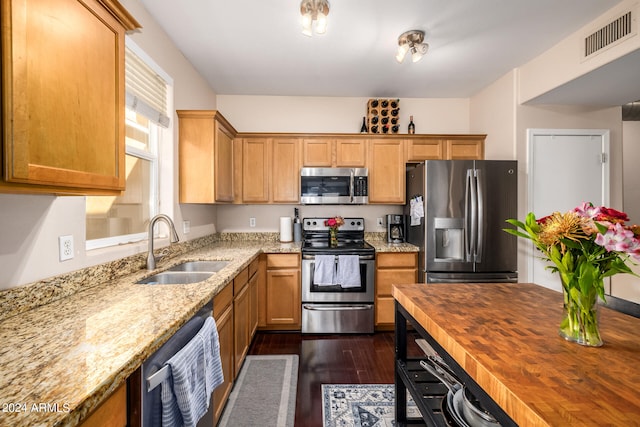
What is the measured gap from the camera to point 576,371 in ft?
2.38

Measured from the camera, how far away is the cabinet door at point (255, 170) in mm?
3299

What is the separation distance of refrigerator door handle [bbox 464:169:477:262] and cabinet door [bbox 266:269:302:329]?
5.70 feet

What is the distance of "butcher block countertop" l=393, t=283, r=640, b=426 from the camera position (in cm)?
60

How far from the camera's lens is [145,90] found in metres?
2.08

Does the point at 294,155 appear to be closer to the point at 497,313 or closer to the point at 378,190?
the point at 378,190

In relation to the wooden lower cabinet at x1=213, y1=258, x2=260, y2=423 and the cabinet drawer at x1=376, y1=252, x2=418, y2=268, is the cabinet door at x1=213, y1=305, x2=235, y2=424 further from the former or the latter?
the cabinet drawer at x1=376, y1=252, x2=418, y2=268

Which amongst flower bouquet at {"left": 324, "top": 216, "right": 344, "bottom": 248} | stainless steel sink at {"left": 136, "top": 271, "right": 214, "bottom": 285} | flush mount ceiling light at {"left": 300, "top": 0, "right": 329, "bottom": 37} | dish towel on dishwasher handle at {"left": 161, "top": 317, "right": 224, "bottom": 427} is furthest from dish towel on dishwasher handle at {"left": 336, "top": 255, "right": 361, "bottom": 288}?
flush mount ceiling light at {"left": 300, "top": 0, "right": 329, "bottom": 37}

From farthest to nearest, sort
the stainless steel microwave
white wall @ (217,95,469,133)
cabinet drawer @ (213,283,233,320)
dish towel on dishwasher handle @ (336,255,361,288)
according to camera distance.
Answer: white wall @ (217,95,469,133) → the stainless steel microwave → dish towel on dishwasher handle @ (336,255,361,288) → cabinet drawer @ (213,283,233,320)

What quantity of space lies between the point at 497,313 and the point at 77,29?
6.29ft

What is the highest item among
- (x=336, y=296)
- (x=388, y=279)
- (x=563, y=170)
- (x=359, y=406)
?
(x=563, y=170)

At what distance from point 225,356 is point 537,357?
1681mm

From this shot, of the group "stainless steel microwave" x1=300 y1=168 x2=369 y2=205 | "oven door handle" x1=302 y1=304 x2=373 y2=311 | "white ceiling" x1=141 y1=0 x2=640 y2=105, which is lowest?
"oven door handle" x1=302 y1=304 x2=373 y2=311

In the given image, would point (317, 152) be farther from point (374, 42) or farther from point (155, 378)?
point (155, 378)

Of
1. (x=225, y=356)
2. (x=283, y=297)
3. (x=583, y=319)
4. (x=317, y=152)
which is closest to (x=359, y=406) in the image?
(x=225, y=356)
